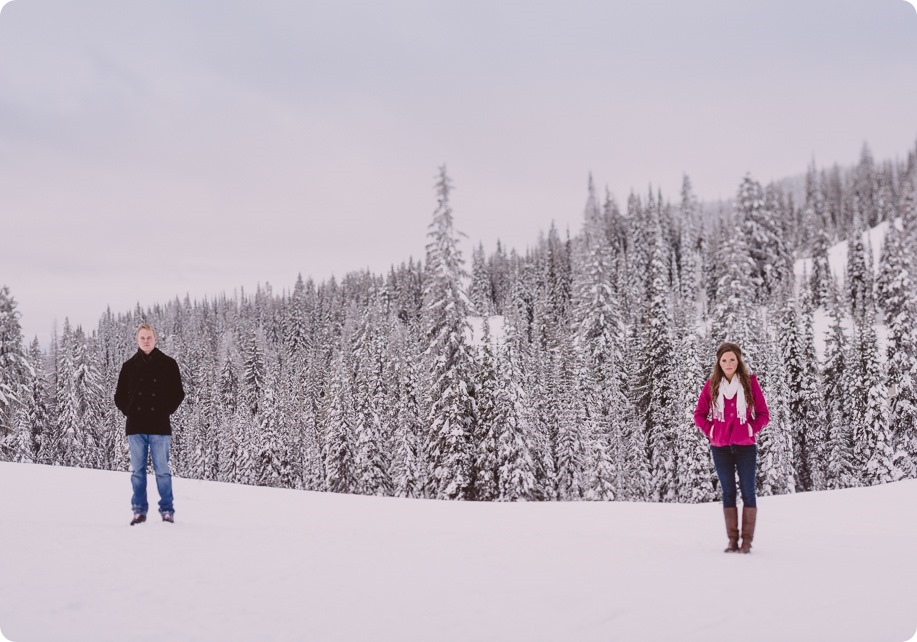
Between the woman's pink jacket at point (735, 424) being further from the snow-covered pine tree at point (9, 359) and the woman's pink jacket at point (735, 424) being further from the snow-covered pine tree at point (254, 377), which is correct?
the snow-covered pine tree at point (254, 377)

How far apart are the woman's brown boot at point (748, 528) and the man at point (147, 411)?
7.14 m

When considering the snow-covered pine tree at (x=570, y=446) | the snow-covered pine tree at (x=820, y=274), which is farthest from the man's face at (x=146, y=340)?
the snow-covered pine tree at (x=820, y=274)

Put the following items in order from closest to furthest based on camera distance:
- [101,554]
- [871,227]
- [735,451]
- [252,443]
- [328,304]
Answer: [101,554], [735,451], [252,443], [871,227], [328,304]

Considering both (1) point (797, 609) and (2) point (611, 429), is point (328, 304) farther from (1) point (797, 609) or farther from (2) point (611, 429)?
(1) point (797, 609)

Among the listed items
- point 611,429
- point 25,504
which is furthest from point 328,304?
point 25,504

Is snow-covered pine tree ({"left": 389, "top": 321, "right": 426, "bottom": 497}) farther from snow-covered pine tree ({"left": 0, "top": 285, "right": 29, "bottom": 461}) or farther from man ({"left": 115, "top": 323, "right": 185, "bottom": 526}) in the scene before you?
man ({"left": 115, "top": 323, "right": 185, "bottom": 526})

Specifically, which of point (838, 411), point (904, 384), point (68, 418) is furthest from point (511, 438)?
point (68, 418)

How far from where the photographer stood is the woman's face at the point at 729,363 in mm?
7059

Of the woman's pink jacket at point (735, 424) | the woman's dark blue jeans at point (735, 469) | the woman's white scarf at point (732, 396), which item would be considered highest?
the woman's white scarf at point (732, 396)

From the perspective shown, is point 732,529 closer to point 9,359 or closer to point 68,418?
point 9,359

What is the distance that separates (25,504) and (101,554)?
514 cm

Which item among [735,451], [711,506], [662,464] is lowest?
[662,464]

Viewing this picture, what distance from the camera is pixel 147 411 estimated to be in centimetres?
809

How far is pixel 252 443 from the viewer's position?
63.9 metres
